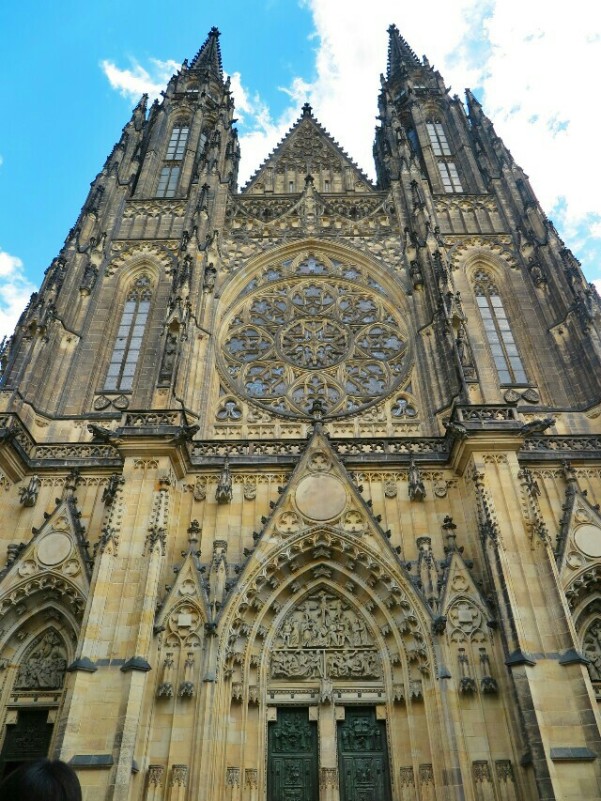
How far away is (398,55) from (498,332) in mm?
19668

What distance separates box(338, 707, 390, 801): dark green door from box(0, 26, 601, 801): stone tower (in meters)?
0.04

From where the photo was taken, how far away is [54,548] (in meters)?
12.2

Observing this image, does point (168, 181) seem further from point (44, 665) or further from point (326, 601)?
point (44, 665)

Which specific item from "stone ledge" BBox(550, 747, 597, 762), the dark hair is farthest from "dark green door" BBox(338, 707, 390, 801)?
the dark hair

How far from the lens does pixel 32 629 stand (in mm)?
11961

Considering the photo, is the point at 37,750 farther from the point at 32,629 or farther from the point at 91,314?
the point at 91,314

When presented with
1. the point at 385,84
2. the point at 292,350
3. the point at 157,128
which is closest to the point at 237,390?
the point at 292,350

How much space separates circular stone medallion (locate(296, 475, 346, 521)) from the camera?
41.4ft

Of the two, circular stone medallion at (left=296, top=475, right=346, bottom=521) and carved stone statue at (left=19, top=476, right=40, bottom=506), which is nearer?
circular stone medallion at (left=296, top=475, right=346, bottom=521)

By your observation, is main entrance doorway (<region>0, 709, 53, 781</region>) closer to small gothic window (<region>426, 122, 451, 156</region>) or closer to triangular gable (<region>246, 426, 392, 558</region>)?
triangular gable (<region>246, 426, 392, 558</region>)

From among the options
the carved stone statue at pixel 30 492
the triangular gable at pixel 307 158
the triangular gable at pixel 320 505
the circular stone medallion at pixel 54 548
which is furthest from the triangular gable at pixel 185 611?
the triangular gable at pixel 307 158

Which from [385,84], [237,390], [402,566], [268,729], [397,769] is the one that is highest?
[385,84]

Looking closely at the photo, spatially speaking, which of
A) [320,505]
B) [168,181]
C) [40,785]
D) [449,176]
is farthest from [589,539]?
[168,181]

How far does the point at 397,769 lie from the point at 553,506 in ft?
19.7
